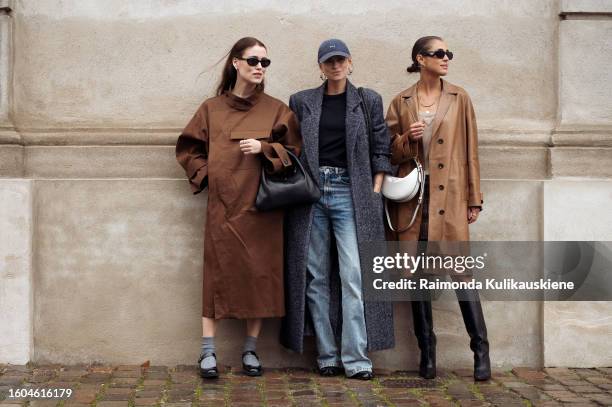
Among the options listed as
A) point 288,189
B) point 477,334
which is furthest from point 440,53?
point 477,334

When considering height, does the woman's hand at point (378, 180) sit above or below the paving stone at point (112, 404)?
above

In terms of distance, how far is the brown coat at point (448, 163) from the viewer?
5.99 m

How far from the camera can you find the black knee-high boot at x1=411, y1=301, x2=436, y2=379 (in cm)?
612

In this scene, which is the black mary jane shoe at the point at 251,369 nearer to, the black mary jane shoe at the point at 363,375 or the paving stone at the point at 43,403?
the black mary jane shoe at the point at 363,375

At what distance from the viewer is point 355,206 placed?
238 inches

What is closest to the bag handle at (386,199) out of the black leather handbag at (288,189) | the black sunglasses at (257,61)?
the black leather handbag at (288,189)

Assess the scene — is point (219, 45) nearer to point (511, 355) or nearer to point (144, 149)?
point (144, 149)

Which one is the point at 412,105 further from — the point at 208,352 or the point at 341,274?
the point at 208,352

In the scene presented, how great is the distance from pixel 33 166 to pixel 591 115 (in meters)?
3.90

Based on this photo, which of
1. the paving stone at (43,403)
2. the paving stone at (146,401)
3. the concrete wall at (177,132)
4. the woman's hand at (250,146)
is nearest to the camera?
the paving stone at (43,403)

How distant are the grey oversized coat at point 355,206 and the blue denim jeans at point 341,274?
57mm

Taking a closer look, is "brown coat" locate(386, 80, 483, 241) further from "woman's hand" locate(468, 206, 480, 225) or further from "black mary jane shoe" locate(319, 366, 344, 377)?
"black mary jane shoe" locate(319, 366, 344, 377)

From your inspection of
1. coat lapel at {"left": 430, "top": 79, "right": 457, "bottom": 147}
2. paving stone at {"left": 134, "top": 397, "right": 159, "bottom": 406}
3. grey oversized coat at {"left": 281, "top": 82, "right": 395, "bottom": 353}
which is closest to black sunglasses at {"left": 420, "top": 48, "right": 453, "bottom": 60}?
coat lapel at {"left": 430, "top": 79, "right": 457, "bottom": 147}

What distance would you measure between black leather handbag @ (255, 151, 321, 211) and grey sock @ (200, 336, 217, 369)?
93 cm
